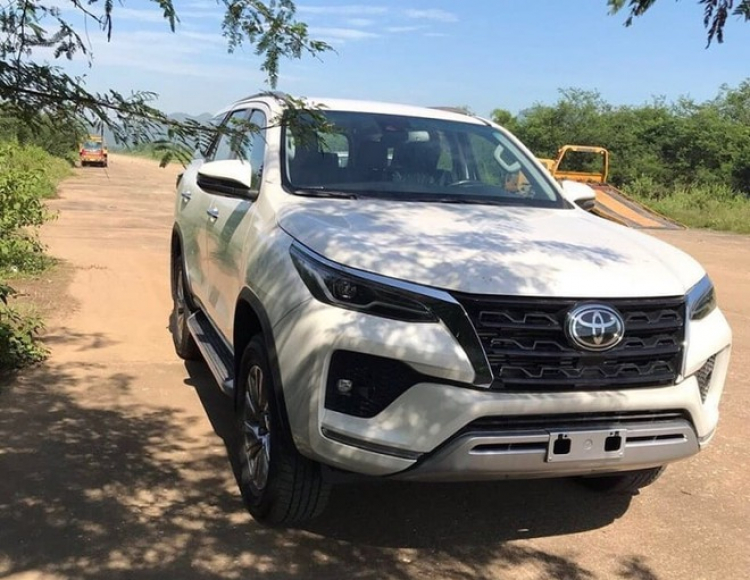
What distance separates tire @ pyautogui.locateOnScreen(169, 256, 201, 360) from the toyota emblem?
3.46 m

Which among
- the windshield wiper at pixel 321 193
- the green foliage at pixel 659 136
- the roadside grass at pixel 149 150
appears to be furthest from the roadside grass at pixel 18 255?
the green foliage at pixel 659 136

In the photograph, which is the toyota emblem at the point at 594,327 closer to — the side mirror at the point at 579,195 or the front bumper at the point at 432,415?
the front bumper at the point at 432,415

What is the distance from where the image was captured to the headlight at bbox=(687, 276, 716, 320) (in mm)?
3090

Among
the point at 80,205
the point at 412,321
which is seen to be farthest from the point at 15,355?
the point at 80,205

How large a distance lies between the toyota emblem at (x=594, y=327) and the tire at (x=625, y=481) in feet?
3.41

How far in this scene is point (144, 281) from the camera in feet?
28.9

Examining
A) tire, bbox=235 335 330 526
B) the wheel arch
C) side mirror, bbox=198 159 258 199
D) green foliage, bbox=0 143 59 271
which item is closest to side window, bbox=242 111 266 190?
side mirror, bbox=198 159 258 199

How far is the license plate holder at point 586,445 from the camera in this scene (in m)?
2.77

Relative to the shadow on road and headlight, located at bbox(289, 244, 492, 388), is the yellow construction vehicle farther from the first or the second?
headlight, located at bbox(289, 244, 492, 388)

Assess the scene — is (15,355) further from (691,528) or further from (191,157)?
(691,528)

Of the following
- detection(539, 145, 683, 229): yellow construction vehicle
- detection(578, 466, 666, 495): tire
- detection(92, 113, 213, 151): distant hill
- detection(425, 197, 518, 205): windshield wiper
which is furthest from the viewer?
detection(539, 145, 683, 229): yellow construction vehicle

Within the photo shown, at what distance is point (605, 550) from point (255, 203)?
7.58ft

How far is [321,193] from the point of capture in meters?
3.83

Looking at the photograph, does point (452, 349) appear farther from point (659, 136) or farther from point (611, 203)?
point (659, 136)
